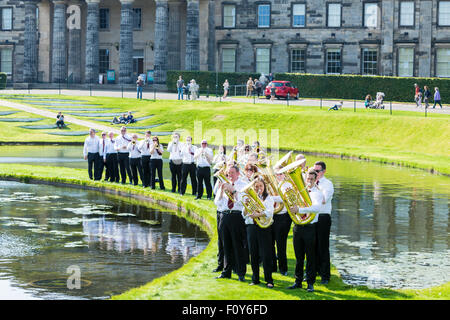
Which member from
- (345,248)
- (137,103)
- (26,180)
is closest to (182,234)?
(345,248)

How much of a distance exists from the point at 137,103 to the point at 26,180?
32984 mm

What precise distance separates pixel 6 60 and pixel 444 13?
144ft

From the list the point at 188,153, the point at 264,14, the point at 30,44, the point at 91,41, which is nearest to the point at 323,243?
the point at 188,153

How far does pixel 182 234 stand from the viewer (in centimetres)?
2241

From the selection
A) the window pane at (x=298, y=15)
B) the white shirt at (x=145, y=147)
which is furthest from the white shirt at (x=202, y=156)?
the window pane at (x=298, y=15)

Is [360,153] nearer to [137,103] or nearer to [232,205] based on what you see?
[137,103]

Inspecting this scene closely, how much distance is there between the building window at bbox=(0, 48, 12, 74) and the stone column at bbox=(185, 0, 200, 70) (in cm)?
2138

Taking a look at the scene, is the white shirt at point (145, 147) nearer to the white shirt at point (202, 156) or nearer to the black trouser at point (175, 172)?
the black trouser at point (175, 172)

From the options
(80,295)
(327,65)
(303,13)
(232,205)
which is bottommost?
(80,295)

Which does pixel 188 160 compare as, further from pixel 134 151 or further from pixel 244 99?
pixel 244 99

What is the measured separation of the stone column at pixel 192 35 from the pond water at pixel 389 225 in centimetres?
A: 3643

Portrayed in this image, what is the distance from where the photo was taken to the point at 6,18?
8650 cm

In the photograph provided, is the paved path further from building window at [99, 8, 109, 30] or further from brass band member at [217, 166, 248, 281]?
brass band member at [217, 166, 248, 281]

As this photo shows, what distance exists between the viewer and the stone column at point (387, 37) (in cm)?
7306
